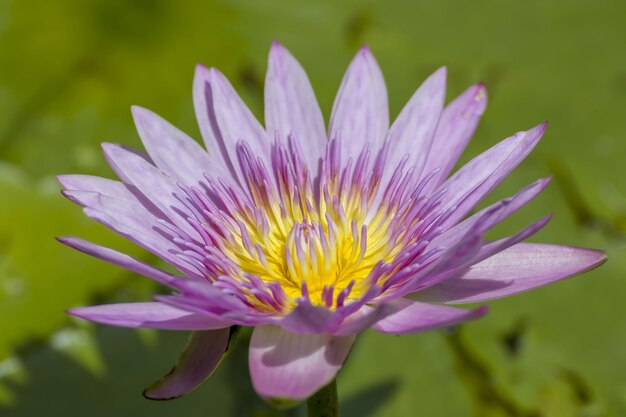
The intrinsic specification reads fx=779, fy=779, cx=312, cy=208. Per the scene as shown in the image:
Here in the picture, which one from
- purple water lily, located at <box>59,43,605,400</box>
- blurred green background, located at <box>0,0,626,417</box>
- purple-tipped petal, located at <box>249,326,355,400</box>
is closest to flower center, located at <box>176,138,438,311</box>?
purple water lily, located at <box>59,43,605,400</box>

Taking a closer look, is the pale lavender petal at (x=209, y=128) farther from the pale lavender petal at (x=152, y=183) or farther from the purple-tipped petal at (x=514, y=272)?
the purple-tipped petal at (x=514, y=272)

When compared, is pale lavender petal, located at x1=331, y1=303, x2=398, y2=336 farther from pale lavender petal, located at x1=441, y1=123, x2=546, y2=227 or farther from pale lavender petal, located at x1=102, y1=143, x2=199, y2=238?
pale lavender petal, located at x1=102, y1=143, x2=199, y2=238

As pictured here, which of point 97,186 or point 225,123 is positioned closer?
point 97,186

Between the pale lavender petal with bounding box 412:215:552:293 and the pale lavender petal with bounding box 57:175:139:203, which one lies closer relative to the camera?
the pale lavender petal with bounding box 412:215:552:293

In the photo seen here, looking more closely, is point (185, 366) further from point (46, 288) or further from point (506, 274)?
point (46, 288)

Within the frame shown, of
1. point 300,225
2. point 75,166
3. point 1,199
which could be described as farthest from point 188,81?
point 300,225

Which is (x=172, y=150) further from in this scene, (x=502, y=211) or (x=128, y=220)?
(x=502, y=211)

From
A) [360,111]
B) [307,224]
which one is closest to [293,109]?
[360,111]

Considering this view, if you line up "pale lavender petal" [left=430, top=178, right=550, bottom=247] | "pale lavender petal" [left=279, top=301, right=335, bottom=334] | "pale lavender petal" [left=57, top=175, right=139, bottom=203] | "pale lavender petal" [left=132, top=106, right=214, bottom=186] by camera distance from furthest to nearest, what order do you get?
"pale lavender petal" [left=132, top=106, right=214, bottom=186], "pale lavender petal" [left=57, top=175, right=139, bottom=203], "pale lavender petal" [left=430, top=178, right=550, bottom=247], "pale lavender petal" [left=279, top=301, right=335, bottom=334]
